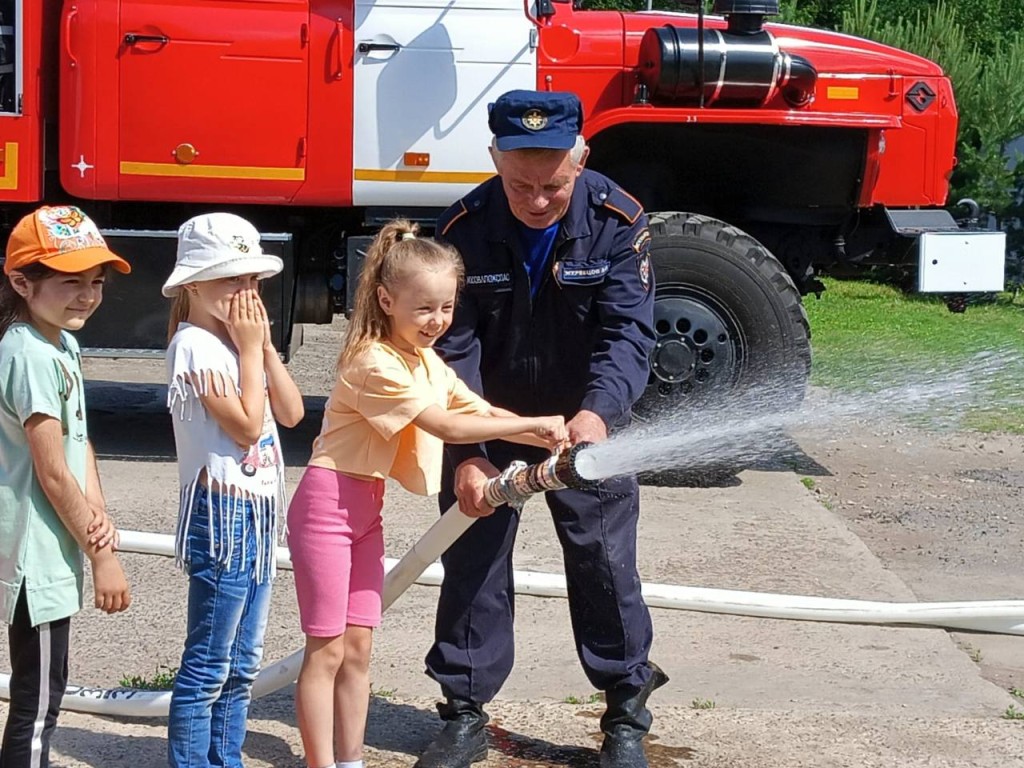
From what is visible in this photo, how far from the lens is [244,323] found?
11.0 feet

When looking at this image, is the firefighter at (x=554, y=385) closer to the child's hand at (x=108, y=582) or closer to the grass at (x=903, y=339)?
the child's hand at (x=108, y=582)

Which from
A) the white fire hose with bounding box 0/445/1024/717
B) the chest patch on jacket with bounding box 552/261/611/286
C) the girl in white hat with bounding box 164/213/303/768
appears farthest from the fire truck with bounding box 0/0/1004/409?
the girl in white hat with bounding box 164/213/303/768

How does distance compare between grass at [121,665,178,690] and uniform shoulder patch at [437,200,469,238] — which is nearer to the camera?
uniform shoulder patch at [437,200,469,238]

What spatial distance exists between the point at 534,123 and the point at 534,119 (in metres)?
0.01

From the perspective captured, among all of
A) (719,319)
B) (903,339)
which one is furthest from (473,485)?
(903,339)

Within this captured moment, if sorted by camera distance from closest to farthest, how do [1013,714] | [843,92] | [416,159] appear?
[1013,714], [416,159], [843,92]

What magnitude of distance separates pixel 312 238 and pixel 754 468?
2.55 metres

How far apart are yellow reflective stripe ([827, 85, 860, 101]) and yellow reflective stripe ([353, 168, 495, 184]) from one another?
1.76 meters

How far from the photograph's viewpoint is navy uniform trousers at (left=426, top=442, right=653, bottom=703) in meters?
3.97

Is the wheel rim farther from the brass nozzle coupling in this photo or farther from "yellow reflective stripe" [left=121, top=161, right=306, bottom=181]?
the brass nozzle coupling

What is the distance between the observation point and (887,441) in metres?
8.68

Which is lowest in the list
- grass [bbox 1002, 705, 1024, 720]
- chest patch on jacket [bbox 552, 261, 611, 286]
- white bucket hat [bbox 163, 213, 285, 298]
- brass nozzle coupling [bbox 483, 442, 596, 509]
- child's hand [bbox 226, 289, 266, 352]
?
grass [bbox 1002, 705, 1024, 720]

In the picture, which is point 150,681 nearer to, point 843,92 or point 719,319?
point 719,319

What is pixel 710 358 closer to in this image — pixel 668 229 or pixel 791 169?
pixel 668 229
